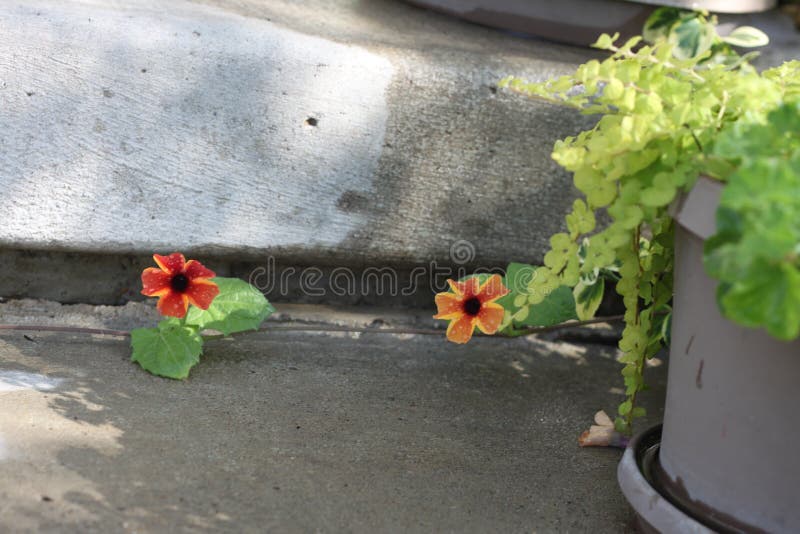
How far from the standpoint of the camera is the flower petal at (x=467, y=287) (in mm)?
1787

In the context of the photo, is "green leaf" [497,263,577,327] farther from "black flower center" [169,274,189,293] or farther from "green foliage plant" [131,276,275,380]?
"black flower center" [169,274,189,293]

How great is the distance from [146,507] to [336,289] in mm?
1063

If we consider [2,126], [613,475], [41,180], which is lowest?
[613,475]

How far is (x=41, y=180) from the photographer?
1.92 meters

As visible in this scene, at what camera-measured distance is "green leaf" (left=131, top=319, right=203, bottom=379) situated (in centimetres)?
173

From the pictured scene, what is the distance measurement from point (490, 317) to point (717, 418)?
2.15ft

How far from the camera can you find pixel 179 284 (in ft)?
5.80

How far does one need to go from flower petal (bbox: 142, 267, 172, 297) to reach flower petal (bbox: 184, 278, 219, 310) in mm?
45

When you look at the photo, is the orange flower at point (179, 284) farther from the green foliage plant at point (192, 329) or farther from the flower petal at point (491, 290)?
the flower petal at point (491, 290)

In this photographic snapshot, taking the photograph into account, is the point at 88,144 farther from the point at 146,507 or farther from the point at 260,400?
the point at 146,507

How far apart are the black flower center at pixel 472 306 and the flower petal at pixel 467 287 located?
0.01 meters

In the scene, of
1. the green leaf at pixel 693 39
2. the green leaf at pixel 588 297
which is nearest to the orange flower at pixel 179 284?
the green leaf at pixel 588 297

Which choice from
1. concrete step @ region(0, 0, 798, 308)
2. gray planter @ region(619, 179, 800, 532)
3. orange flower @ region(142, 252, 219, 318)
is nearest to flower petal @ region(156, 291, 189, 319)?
orange flower @ region(142, 252, 219, 318)

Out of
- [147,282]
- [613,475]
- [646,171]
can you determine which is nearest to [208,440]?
[147,282]
